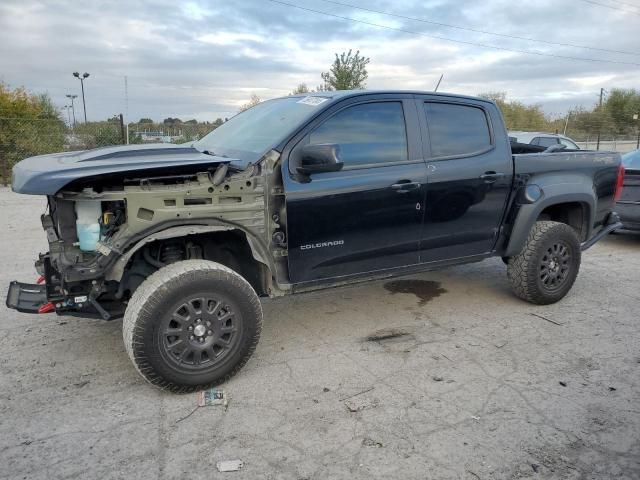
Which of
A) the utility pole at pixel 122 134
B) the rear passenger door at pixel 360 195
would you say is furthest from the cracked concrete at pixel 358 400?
the utility pole at pixel 122 134

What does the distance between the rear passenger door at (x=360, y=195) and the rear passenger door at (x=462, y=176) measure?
0.14m

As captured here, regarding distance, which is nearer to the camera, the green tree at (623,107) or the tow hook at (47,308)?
the tow hook at (47,308)

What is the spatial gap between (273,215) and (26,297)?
5.86 ft

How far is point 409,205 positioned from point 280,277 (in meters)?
1.16

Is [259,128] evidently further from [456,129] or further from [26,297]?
[26,297]

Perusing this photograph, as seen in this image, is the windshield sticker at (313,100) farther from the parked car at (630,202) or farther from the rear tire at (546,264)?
the parked car at (630,202)

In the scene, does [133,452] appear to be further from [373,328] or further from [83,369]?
[373,328]

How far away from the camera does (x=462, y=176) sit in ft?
13.9

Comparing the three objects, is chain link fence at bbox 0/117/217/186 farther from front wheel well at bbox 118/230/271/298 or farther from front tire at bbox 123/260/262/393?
front tire at bbox 123/260/262/393

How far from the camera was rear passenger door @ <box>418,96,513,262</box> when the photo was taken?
13.6 ft

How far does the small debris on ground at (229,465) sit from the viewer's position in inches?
102

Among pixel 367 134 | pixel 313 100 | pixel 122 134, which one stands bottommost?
pixel 367 134

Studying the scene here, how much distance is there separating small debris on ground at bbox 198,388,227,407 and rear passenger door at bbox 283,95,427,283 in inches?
36.3

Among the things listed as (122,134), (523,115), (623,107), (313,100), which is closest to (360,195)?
(313,100)
